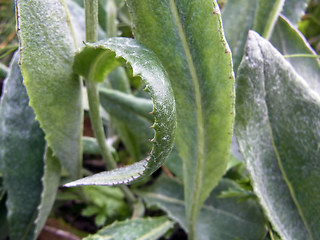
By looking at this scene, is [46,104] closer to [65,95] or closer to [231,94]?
[65,95]

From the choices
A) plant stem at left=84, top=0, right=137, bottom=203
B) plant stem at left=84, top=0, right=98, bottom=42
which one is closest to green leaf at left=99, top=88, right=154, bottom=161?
plant stem at left=84, top=0, right=137, bottom=203

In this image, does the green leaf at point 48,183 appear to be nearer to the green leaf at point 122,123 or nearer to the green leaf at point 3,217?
the green leaf at point 3,217

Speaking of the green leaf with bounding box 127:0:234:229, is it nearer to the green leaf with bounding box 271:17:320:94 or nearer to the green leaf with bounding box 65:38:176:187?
the green leaf with bounding box 65:38:176:187

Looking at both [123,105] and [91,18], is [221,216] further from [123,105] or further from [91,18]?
[91,18]

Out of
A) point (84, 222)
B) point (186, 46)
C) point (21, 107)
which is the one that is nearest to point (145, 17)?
point (186, 46)

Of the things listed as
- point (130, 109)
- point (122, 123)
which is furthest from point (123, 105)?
point (122, 123)

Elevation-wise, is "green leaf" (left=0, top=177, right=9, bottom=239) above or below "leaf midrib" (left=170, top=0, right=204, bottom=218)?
below
